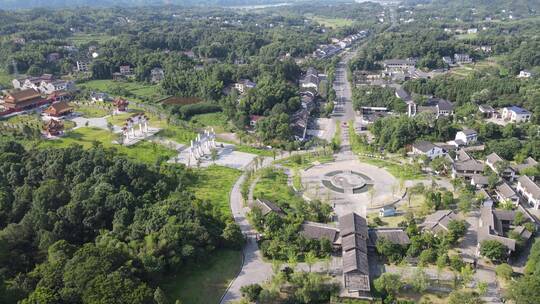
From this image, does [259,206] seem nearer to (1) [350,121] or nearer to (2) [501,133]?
(1) [350,121]

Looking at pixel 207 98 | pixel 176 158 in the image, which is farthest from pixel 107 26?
pixel 176 158

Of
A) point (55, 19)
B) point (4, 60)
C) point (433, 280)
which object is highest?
point (55, 19)

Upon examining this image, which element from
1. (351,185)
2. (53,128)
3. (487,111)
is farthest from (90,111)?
(487,111)

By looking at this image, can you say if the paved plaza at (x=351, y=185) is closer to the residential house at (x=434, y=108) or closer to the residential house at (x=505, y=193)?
the residential house at (x=505, y=193)

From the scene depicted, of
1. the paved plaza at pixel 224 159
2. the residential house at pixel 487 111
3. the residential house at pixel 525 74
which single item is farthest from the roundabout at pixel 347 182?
the residential house at pixel 525 74

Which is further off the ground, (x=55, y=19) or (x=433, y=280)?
(x=55, y=19)

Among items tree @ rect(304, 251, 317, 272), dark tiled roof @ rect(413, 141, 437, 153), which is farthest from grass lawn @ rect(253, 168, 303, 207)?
dark tiled roof @ rect(413, 141, 437, 153)
